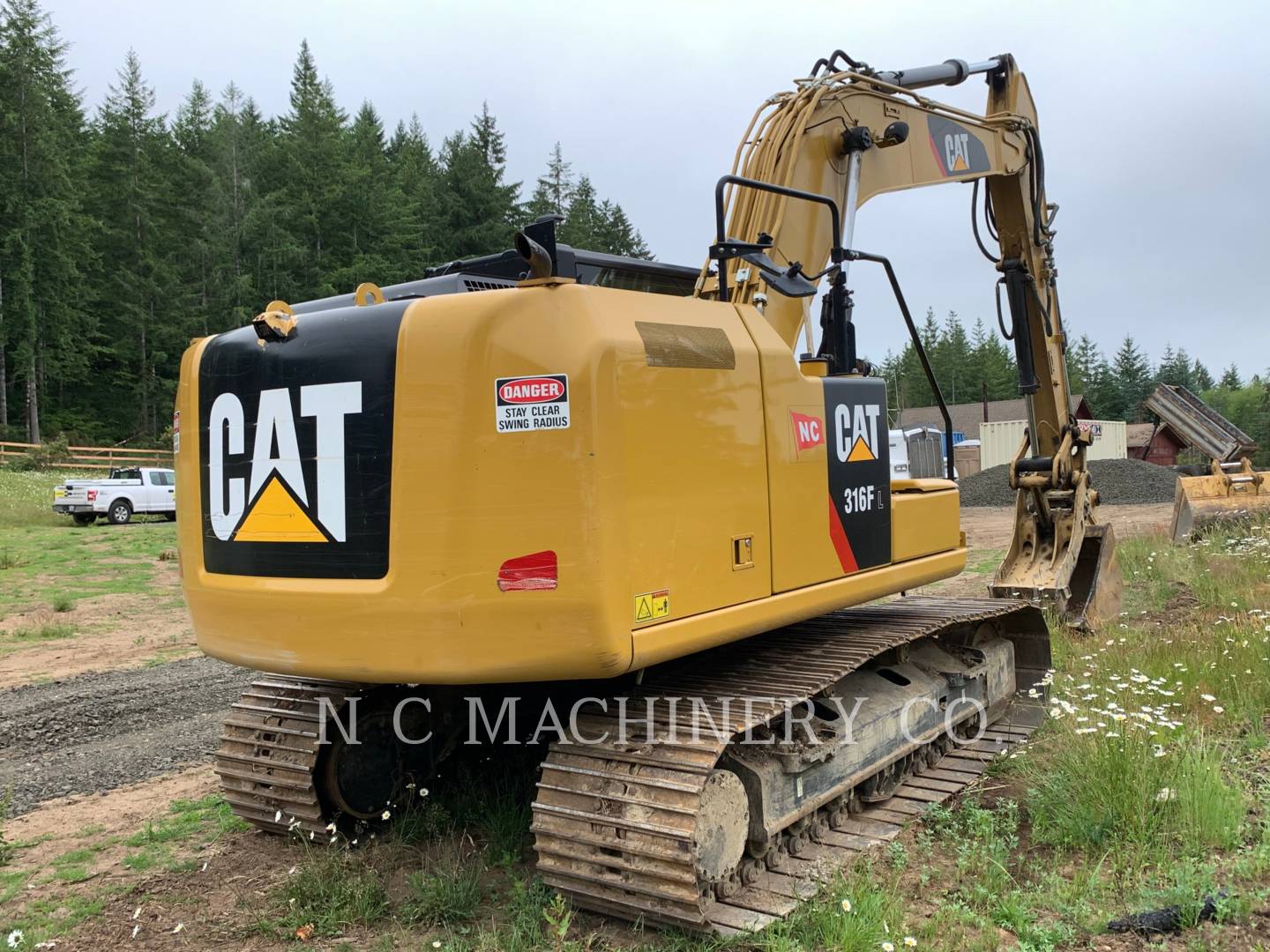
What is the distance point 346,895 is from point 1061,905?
2.63 m

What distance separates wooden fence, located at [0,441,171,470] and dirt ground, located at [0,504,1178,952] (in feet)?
82.9

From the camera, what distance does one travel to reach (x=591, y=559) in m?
3.17

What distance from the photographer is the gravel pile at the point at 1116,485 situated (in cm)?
2514

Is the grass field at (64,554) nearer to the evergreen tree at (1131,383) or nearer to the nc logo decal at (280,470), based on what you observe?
the nc logo decal at (280,470)

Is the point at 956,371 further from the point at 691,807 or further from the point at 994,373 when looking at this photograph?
the point at 691,807

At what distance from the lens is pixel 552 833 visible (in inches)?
136

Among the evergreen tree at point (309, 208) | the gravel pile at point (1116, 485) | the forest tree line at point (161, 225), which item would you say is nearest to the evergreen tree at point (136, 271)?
the forest tree line at point (161, 225)

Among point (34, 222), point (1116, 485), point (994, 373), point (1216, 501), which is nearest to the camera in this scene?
point (1216, 501)

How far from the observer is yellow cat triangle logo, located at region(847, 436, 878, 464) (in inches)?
176

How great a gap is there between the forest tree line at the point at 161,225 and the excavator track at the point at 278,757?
3497 centimetres

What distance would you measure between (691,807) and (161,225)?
49756 mm

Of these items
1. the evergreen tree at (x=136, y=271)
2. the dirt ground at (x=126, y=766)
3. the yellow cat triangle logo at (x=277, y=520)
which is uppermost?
the evergreen tree at (x=136, y=271)

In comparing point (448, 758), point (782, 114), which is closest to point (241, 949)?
point (448, 758)

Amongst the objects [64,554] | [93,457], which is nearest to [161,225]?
[93,457]
